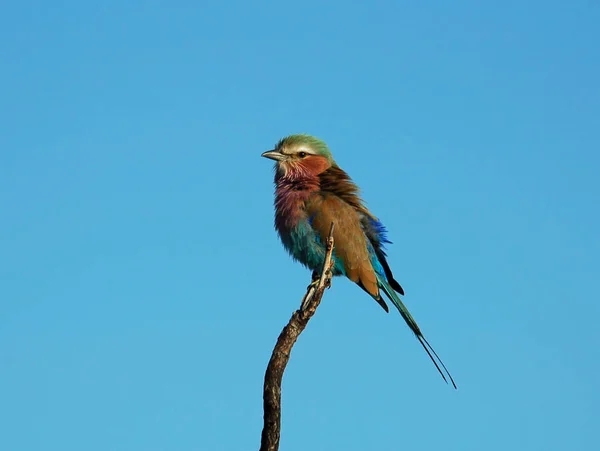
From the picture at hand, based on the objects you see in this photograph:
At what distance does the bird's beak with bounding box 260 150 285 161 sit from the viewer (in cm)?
872

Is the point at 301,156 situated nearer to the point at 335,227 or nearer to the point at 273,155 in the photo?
the point at 273,155

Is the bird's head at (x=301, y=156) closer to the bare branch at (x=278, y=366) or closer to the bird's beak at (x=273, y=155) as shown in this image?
the bird's beak at (x=273, y=155)

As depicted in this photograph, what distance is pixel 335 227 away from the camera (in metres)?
7.93

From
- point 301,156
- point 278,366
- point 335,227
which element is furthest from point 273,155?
point 278,366

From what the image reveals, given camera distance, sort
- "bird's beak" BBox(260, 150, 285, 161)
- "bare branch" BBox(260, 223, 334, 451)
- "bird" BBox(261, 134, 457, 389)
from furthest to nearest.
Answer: "bird's beak" BBox(260, 150, 285, 161) < "bird" BBox(261, 134, 457, 389) < "bare branch" BBox(260, 223, 334, 451)

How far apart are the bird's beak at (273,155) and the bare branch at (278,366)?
2.51 m

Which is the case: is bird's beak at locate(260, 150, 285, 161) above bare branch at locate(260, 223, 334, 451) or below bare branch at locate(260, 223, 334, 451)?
above

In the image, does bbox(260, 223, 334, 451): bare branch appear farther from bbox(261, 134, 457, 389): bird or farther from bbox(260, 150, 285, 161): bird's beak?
bbox(260, 150, 285, 161): bird's beak

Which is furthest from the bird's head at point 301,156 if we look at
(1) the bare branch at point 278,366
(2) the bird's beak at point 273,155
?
(1) the bare branch at point 278,366

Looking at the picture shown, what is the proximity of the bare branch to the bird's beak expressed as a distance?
2.51 m

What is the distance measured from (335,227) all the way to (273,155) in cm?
128

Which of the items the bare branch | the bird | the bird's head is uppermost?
the bird's head

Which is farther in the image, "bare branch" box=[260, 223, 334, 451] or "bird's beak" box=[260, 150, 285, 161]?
"bird's beak" box=[260, 150, 285, 161]

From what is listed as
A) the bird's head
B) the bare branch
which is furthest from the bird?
the bare branch
